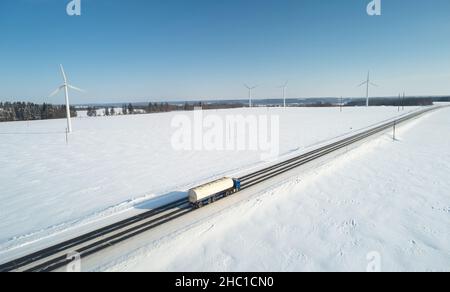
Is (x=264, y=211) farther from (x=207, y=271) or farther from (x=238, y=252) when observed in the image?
(x=207, y=271)

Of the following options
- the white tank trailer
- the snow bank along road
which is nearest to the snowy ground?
the white tank trailer

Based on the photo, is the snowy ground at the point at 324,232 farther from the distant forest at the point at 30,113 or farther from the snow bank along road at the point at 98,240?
the distant forest at the point at 30,113

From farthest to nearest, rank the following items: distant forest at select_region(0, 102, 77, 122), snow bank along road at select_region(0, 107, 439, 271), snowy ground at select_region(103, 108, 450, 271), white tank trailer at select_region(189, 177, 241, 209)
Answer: distant forest at select_region(0, 102, 77, 122)
white tank trailer at select_region(189, 177, 241, 209)
snowy ground at select_region(103, 108, 450, 271)
snow bank along road at select_region(0, 107, 439, 271)

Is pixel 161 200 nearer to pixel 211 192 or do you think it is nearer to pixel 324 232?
pixel 211 192

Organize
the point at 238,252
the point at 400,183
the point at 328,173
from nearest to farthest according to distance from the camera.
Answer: the point at 238,252
the point at 400,183
the point at 328,173

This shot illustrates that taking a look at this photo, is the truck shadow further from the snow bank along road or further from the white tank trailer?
the white tank trailer

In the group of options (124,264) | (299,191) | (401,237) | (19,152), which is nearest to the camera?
(124,264)
